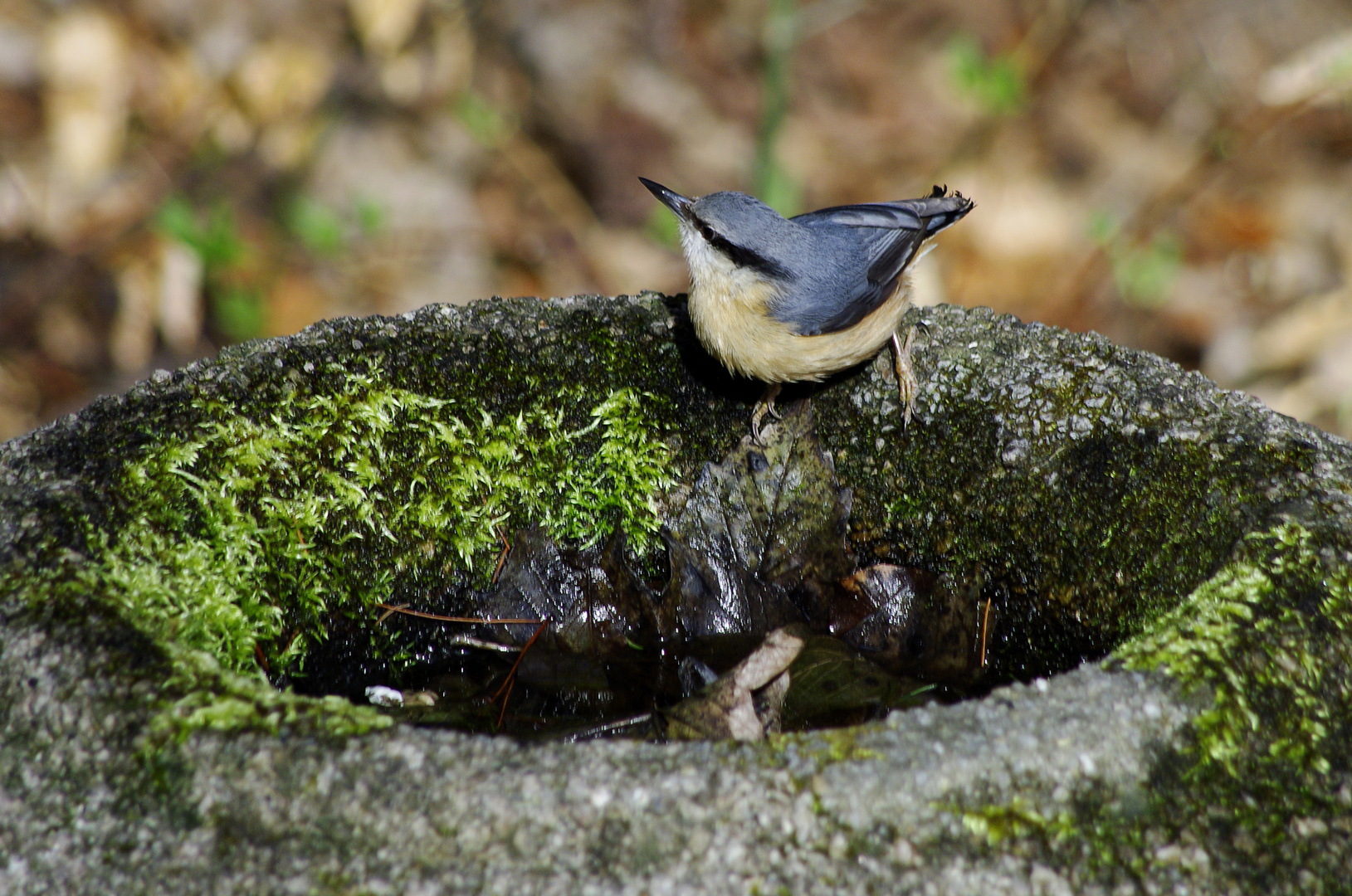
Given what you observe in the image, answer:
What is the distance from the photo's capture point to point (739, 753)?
1.37 meters

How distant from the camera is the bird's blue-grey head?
2.64 metres

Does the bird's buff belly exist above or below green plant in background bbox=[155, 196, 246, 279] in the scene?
below

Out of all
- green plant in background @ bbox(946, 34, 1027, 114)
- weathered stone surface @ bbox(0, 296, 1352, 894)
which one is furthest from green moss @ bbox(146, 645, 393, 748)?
green plant in background @ bbox(946, 34, 1027, 114)

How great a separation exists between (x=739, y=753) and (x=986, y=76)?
5119mm

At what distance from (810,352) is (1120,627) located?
0.94 metres

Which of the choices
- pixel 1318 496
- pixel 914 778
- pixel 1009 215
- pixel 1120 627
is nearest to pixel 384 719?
pixel 914 778

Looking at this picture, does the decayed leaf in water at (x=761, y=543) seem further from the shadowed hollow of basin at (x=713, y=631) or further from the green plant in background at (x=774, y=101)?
the green plant in background at (x=774, y=101)

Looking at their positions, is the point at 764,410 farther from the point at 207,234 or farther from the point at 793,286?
the point at 207,234

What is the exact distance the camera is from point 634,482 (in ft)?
7.97

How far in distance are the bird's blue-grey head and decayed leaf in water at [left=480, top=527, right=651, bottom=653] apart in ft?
2.60

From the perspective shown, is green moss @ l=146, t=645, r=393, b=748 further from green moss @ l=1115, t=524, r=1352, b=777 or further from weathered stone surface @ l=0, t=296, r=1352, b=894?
green moss @ l=1115, t=524, r=1352, b=777

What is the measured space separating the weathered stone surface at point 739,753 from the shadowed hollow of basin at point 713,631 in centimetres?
24

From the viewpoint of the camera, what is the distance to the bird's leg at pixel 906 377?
2418mm

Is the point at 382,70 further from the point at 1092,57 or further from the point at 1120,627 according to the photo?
the point at 1120,627
